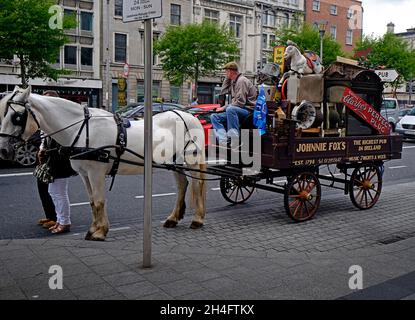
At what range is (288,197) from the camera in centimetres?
784

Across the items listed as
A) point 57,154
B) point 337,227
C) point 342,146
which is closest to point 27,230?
point 57,154

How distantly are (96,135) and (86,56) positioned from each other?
112 ft

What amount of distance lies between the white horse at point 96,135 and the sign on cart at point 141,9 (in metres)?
1.82

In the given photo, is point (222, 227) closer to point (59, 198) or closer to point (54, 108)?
point (59, 198)

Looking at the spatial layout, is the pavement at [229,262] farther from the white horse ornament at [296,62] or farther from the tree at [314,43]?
the tree at [314,43]

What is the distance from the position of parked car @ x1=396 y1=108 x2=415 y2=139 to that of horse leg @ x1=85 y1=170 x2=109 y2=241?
2130 cm

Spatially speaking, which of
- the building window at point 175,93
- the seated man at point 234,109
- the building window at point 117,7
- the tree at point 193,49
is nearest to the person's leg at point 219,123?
the seated man at point 234,109

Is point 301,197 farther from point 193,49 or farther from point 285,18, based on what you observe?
point 285,18

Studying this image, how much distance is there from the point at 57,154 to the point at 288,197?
364 centimetres

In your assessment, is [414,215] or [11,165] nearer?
[414,215]

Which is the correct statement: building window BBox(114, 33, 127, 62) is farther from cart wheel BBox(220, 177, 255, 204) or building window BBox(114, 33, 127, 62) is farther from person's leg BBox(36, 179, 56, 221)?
person's leg BBox(36, 179, 56, 221)

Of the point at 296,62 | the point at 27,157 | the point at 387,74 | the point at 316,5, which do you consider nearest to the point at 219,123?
the point at 296,62

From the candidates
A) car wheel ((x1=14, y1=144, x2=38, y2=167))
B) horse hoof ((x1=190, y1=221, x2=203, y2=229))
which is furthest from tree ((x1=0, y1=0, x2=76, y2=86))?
horse hoof ((x1=190, y1=221, x2=203, y2=229))

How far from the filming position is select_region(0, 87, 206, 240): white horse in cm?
609
